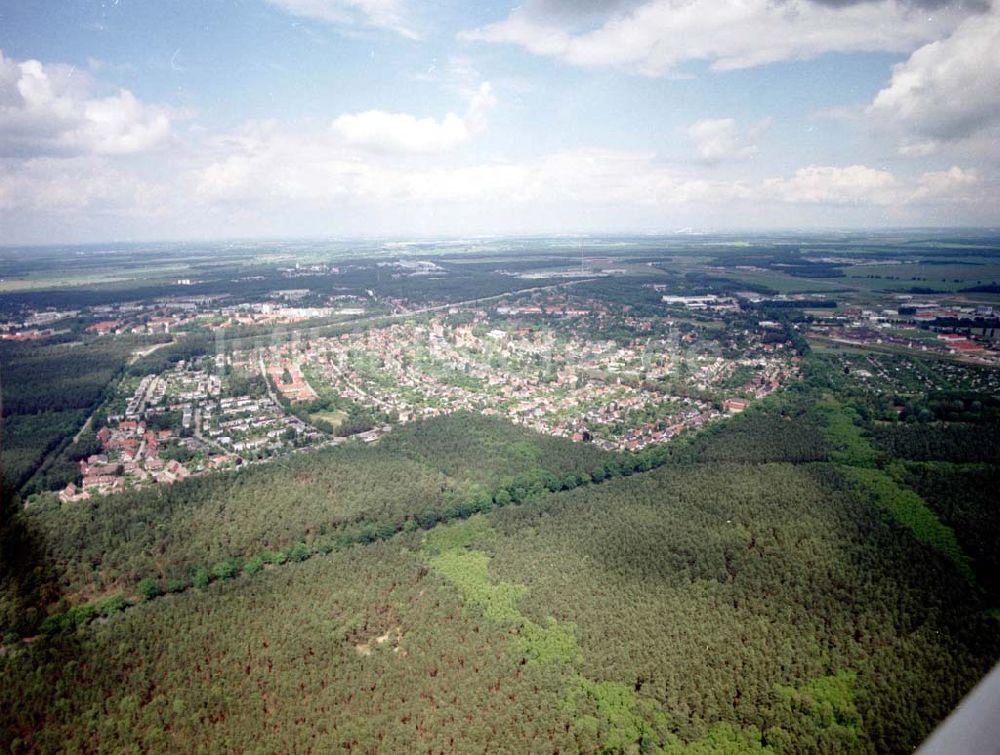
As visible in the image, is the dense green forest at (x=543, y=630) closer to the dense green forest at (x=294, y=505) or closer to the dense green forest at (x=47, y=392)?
the dense green forest at (x=294, y=505)

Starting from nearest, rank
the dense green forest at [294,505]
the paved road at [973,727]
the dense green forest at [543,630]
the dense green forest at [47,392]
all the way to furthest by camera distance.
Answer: the paved road at [973,727], the dense green forest at [543,630], the dense green forest at [294,505], the dense green forest at [47,392]

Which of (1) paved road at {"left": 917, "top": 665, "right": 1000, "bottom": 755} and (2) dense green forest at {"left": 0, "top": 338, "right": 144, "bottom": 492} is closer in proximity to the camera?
(1) paved road at {"left": 917, "top": 665, "right": 1000, "bottom": 755}

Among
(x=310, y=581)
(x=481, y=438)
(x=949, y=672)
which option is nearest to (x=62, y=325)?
(x=481, y=438)

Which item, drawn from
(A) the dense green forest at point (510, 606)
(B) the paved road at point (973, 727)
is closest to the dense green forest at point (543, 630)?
(A) the dense green forest at point (510, 606)

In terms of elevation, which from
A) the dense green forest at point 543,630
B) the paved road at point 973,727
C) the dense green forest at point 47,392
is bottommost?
the dense green forest at point 543,630

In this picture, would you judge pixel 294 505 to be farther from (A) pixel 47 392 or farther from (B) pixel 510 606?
(A) pixel 47 392

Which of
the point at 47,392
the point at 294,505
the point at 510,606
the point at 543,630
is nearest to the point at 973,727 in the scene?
the point at 543,630

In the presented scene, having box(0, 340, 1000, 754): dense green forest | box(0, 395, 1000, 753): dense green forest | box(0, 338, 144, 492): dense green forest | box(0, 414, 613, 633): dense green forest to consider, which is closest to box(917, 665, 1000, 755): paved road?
box(0, 340, 1000, 754): dense green forest

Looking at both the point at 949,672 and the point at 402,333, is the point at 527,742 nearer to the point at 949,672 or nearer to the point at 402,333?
the point at 949,672

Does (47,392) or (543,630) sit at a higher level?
(47,392)

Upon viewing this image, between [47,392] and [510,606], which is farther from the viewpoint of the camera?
[47,392]

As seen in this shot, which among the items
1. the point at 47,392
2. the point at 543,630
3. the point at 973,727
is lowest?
the point at 543,630

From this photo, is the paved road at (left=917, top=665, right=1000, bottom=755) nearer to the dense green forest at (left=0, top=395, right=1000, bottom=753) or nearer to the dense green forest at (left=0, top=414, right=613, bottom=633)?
the dense green forest at (left=0, top=395, right=1000, bottom=753)
